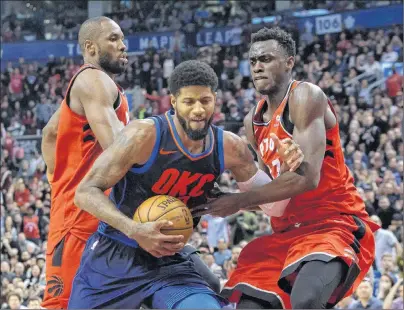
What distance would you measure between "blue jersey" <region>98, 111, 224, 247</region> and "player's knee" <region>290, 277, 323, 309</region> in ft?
2.37

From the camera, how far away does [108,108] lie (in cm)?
495

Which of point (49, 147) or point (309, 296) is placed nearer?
point (309, 296)

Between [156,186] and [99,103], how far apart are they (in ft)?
2.83

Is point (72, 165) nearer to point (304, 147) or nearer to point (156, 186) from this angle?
point (156, 186)

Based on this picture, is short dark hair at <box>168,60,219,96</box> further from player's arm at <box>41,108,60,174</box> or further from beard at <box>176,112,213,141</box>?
player's arm at <box>41,108,60,174</box>

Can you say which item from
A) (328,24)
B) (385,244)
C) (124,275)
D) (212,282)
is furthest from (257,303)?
(328,24)

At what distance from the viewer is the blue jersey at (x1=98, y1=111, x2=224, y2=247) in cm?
430

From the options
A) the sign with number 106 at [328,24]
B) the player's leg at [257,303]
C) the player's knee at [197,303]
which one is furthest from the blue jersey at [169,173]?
the sign with number 106 at [328,24]

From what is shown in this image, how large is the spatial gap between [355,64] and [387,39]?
48.0 inches

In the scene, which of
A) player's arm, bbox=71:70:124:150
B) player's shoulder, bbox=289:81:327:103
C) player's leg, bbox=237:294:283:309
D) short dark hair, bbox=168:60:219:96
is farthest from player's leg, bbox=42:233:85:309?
player's shoulder, bbox=289:81:327:103

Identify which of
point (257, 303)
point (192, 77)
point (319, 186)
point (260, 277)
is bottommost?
point (257, 303)

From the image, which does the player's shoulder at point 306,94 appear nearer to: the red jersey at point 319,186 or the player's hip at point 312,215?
the red jersey at point 319,186

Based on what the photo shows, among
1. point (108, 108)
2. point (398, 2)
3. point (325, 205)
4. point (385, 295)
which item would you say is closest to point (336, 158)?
point (325, 205)

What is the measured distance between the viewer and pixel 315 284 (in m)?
4.45
